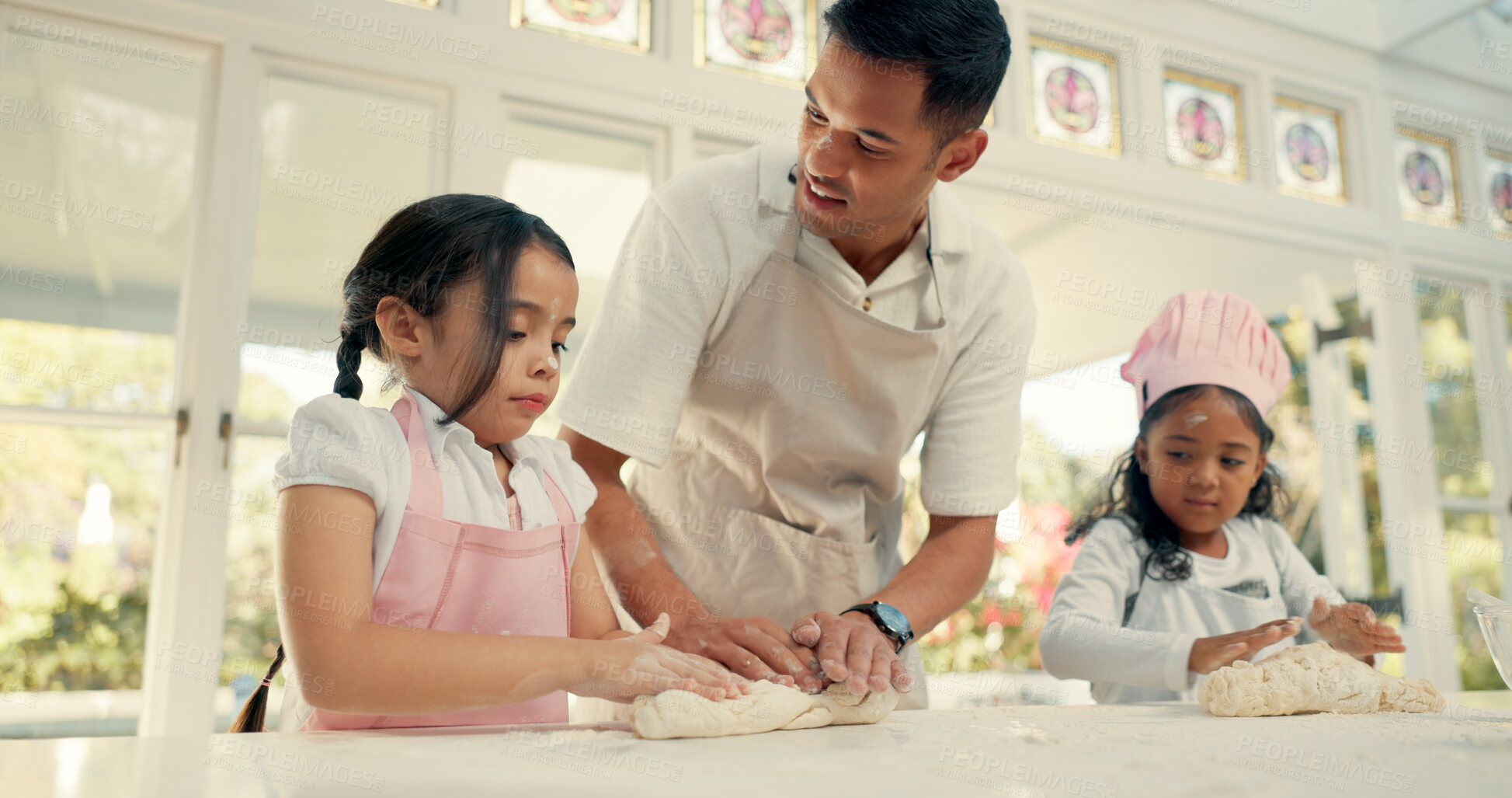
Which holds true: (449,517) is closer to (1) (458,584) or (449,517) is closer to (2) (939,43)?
(1) (458,584)

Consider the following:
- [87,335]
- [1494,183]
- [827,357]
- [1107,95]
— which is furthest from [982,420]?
[1494,183]

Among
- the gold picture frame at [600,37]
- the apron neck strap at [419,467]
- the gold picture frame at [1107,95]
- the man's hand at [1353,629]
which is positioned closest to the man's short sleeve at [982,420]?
the man's hand at [1353,629]

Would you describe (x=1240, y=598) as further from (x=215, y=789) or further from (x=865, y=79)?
(x=215, y=789)

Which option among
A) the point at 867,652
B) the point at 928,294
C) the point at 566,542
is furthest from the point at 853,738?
the point at 928,294

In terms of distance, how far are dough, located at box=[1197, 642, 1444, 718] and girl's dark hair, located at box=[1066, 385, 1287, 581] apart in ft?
1.68

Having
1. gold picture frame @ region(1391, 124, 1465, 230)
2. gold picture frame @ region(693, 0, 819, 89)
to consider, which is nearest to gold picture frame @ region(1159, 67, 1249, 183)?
gold picture frame @ region(1391, 124, 1465, 230)

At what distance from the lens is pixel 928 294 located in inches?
56.5

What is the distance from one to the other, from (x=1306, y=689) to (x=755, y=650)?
0.59 m

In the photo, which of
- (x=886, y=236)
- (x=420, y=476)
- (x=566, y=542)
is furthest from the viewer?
(x=886, y=236)

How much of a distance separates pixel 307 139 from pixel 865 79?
1.68m

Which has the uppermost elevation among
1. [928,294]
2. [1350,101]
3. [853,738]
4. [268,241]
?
[1350,101]

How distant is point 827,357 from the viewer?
1.42 m

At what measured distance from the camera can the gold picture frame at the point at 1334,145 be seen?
11.5 ft

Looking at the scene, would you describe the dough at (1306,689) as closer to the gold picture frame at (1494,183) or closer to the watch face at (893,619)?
the watch face at (893,619)
